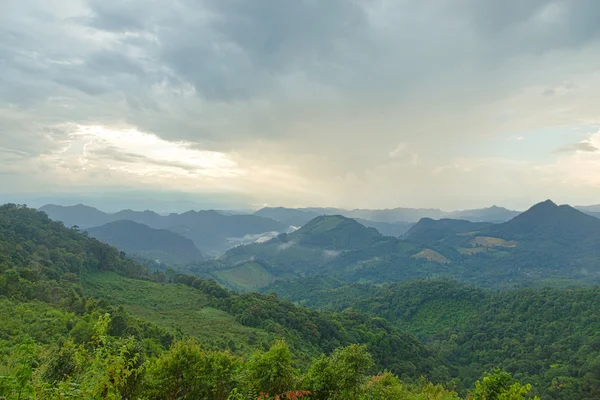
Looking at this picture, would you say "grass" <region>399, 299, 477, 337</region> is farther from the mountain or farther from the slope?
the slope

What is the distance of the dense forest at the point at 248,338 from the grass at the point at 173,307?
0.39 m

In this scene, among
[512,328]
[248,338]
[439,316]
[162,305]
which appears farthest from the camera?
[439,316]

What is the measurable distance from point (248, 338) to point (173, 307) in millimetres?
23180

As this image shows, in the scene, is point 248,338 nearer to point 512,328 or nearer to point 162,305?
point 162,305

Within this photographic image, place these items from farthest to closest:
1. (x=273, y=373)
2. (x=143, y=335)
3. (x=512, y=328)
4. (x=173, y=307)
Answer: (x=512, y=328) → (x=173, y=307) → (x=143, y=335) → (x=273, y=373)

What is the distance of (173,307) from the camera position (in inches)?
2534

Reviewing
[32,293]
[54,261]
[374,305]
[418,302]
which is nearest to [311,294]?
Answer: [374,305]

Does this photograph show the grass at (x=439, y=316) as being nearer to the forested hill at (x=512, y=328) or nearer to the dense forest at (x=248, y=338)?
the forested hill at (x=512, y=328)

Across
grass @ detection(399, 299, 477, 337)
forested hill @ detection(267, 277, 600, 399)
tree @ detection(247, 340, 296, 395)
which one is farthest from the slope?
grass @ detection(399, 299, 477, 337)

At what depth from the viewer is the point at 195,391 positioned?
49.1 ft

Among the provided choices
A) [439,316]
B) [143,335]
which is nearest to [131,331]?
[143,335]

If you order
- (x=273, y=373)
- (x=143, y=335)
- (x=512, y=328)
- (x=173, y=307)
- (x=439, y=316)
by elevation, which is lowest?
(x=439, y=316)

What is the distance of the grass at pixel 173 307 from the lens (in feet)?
162

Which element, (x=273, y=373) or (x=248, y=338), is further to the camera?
(x=248, y=338)
